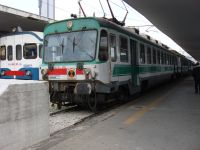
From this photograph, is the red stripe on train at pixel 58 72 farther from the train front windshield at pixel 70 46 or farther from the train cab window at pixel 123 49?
Result: the train cab window at pixel 123 49

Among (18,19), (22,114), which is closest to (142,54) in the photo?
(18,19)

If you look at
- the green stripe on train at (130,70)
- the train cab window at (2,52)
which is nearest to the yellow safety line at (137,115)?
the green stripe on train at (130,70)

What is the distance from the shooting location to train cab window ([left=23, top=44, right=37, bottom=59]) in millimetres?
17172

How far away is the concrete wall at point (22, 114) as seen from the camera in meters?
6.11

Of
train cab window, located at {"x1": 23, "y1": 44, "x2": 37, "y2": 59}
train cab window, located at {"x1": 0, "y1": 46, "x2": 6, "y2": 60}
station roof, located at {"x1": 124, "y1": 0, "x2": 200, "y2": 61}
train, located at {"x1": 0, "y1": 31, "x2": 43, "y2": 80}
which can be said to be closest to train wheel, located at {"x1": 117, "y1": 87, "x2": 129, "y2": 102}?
station roof, located at {"x1": 124, "y1": 0, "x2": 200, "y2": 61}

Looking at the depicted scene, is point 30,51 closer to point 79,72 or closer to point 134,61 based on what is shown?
point 134,61

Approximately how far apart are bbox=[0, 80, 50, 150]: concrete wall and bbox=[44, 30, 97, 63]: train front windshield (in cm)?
409

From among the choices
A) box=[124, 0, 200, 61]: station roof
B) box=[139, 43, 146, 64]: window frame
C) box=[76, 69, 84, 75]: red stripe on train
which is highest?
box=[124, 0, 200, 61]: station roof

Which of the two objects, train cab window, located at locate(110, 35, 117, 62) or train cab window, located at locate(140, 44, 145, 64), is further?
train cab window, located at locate(140, 44, 145, 64)

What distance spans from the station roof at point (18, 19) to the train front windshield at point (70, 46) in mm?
6373

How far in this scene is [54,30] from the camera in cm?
1212

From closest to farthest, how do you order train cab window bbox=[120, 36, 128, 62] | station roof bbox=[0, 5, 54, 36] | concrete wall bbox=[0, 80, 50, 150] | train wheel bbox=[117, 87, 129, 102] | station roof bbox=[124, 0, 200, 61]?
1. concrete wall bbox=[0, 80, 50, 150]
2. train cab window bbox=[120, 36, 128, 62]
3. train wheel bbox=[117, 87, 129, 102]
4. station roof bbox=[124, 0, 200, 61]
5. station roof bbox=[0, 5, 54, 36]

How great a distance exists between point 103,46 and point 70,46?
3.71 ft

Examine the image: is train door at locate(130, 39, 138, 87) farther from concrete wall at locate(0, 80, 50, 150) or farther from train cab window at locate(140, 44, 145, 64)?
concrete wall at locate(0, 80, 50, 150)
